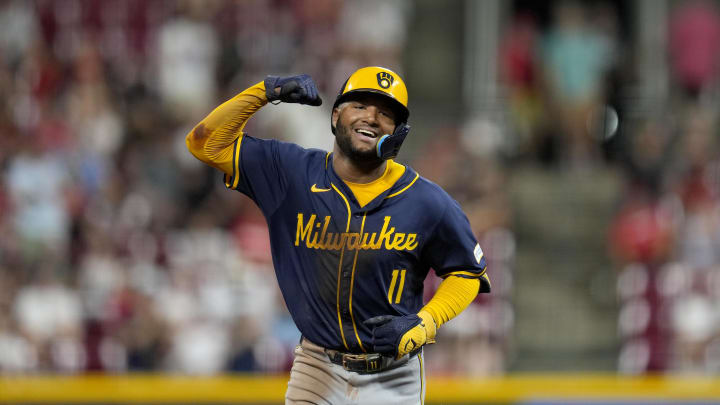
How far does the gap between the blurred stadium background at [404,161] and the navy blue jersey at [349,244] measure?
322 centimetres

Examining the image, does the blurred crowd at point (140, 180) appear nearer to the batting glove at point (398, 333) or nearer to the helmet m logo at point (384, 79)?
the batting glove at point (398, 333)

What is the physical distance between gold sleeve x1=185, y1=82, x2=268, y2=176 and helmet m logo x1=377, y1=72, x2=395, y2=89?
48 cm

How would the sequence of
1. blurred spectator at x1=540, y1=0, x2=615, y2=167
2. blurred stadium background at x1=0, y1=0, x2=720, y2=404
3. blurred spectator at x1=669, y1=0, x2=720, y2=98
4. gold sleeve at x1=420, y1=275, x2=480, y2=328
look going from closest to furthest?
gold sleeve at x1=420, y1=275, x2=480, y2=328, blurred stadium background at x1=0, y1=0, x2=720, y2=404, blurred spectator at x1=540, y1=0, x2=615, y2=167, blurred spectator at x1=669, y1=0, x2=720, y2=98

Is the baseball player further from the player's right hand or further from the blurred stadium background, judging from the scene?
the blurred stadium background

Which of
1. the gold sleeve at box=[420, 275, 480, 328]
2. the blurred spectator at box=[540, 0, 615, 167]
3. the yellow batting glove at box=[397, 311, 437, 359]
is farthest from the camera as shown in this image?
the blurred spectator at box=[540, 0, 615, 167]

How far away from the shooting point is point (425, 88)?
42.1 ft

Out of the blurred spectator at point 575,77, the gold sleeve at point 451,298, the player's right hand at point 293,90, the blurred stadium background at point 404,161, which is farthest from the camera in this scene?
the blurred spectator at point 575,77

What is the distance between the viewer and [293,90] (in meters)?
4.71

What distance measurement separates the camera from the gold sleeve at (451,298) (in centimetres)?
483

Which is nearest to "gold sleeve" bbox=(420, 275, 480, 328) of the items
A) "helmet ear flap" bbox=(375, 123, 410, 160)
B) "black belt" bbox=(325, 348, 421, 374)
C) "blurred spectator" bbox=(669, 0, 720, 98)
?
"black belt" bbox=(325, 348, 421, 374)

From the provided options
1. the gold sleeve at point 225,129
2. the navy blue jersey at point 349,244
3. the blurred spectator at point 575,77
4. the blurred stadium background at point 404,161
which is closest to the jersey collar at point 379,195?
the navy blue jersey at point 349,244

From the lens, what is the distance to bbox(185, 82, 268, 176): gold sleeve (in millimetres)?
4871

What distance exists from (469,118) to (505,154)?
0.53m

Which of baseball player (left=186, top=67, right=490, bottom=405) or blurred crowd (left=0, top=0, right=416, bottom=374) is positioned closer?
baseball player (left=186, top=67, right=490, bottom=405)
